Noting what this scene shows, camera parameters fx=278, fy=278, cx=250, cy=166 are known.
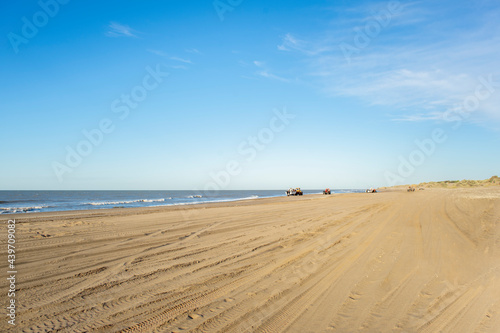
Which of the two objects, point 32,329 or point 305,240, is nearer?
point 32,329

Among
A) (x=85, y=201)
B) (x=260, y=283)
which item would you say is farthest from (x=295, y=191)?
(x=260, y=283)

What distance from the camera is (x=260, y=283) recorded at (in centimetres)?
449

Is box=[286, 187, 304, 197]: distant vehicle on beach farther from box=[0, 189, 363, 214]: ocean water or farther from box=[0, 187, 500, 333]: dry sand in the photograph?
box=[0, 187, 500, 333]: dry sand

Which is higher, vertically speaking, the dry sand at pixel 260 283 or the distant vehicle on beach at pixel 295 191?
the distant vehicle on beach at pixel 295 191

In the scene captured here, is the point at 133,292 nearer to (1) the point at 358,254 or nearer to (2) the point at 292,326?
(2) the point at 292,326

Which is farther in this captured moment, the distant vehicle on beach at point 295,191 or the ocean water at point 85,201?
the distant vehicle on beach at point 295,191

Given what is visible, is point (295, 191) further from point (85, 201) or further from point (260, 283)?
point (260, 283)

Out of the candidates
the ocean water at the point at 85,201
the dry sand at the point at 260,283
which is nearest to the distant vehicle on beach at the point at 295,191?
the ocean water at the point at 85,201

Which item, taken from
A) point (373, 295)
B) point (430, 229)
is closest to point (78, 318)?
point (373, 295)

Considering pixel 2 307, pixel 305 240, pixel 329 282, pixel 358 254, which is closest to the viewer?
pixel 2 307

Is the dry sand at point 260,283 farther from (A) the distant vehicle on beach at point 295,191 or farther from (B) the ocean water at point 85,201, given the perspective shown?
(A) the distant vehicle on beach at point 295,191

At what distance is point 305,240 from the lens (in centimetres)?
778

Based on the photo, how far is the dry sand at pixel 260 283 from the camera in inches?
129

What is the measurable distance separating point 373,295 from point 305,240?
12.3 feet
